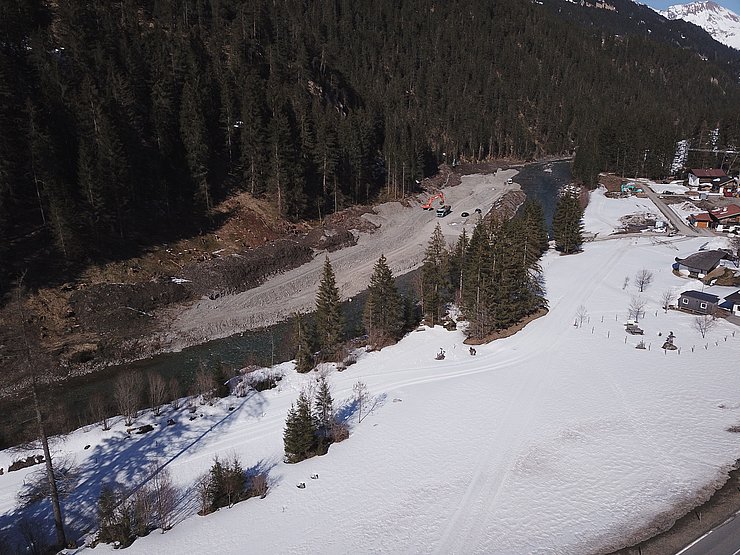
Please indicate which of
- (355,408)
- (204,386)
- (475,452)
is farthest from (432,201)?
(475,452)

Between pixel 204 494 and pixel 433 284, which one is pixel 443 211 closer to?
pixel 433 284

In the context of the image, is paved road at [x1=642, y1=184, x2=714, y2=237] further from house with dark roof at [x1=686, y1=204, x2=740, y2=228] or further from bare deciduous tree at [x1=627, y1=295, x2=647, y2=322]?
bare deciduous tree at [x1=627, y1=295, x2=647, y2=322]

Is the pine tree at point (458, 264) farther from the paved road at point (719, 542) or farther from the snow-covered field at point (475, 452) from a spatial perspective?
the paved road at point (719, 542)

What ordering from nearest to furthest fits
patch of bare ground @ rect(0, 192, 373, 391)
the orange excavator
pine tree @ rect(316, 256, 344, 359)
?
pine tree @ rect(316, 256, 344, 359)
patch of bare ground @ rect(0, 192, 373, 391)
the orange excavator

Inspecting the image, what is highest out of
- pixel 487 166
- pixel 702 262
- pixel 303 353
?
pixel 487 166

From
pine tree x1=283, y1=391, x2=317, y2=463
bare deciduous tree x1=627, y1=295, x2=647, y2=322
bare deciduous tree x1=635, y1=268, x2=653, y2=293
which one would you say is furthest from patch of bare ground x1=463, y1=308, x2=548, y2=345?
pine tree x1=283, y1=391, x2=317, y2=463

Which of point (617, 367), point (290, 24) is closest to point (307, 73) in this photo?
point (290, 24)

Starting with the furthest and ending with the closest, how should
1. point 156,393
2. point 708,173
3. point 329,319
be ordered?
point 708,173 → point 329,319 → point 156,393
